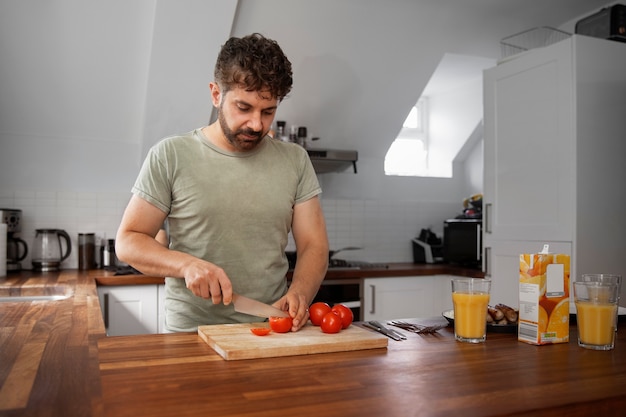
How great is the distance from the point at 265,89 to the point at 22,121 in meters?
2.39

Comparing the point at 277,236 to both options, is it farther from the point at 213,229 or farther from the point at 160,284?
the point at 160,284

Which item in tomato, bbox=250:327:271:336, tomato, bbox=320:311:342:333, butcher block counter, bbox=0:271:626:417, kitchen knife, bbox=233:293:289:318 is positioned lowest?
butcher block counter, bbox=0:271:626:417

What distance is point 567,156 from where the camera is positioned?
112 inches

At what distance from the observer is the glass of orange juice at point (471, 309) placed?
1.35 m

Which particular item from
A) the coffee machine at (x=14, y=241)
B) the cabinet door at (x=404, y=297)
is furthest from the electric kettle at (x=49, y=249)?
the cabinet door at (x=404, y=297)

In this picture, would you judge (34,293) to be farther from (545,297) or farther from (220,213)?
(545,297)

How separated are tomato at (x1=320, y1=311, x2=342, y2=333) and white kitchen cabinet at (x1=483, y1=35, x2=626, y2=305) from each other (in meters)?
1.80

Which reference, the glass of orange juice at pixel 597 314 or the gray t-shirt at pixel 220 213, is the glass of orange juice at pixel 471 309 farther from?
the gray t-shirt at pixel 220 213

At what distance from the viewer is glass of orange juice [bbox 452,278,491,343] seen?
4.44ft

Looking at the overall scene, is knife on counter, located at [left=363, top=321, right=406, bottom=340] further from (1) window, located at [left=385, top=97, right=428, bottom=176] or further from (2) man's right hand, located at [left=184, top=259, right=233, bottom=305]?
(1) window, located at [left=385, top=97, right=428, bottom=176]

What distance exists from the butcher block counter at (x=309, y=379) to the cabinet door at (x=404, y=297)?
210 centimetres

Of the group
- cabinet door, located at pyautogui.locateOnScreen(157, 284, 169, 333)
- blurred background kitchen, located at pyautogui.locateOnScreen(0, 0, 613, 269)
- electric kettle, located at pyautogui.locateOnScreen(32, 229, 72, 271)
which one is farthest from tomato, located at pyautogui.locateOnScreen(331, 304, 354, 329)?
electric kettle, located at pyautogui.locateOnScreen(32, 229, 72, 271)

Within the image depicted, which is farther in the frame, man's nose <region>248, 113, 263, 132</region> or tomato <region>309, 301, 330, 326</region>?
man's nose <region>248, 113, 263, 132</region>

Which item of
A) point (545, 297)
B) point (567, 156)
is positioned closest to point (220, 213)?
point (545, 297)
